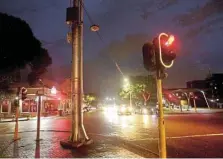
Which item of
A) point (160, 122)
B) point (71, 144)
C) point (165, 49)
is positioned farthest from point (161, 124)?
point (71, 144)

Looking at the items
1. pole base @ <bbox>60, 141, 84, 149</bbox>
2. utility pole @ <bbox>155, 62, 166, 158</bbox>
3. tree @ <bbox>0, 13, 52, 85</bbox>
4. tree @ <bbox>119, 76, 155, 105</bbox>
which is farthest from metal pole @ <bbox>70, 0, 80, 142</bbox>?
tree @ <bbox>119, 76, 155, 105</bbox>

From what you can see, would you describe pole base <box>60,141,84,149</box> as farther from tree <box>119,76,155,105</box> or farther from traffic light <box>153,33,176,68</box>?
tree <box>119,76,155,105</box>

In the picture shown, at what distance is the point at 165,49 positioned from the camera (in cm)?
570

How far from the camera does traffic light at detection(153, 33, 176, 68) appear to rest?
18.6 ft

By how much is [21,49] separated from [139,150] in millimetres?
25549

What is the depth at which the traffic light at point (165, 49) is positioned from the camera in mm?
5664

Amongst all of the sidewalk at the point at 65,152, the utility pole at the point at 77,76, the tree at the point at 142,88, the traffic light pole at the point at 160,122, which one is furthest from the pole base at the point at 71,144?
the tree at the point at 142,88

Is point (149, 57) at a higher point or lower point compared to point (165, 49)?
lower

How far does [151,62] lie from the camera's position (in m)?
5.76

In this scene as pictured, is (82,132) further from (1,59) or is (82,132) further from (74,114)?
(1,59)

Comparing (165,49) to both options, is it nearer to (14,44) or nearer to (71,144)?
(71,144)

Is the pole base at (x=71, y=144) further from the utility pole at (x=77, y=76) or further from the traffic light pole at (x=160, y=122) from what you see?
the traffic light pole at (x=160, y=122)

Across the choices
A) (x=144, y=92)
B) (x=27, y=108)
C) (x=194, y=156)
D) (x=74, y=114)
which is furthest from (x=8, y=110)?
(x=194, y=156)

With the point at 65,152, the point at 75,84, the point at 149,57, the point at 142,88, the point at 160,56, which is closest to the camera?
the point at 160,56
